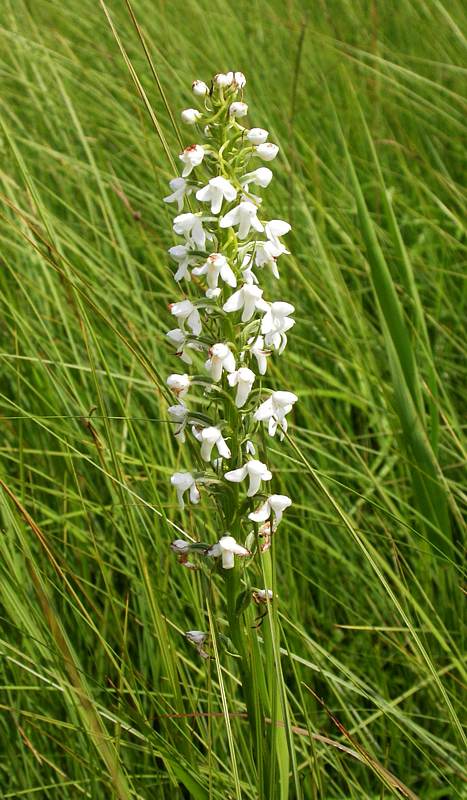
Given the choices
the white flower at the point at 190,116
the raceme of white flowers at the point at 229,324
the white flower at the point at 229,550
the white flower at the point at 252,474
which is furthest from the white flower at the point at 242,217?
the white flower at the point at 229,550

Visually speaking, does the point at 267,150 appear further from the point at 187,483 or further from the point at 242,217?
the point at 187,483

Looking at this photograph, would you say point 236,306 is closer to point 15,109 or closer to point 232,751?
point 232,751

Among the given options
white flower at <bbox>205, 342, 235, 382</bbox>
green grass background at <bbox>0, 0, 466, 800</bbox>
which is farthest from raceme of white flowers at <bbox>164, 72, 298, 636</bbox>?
green grass background at <bbox>0, 0, 466, 800</bbox>

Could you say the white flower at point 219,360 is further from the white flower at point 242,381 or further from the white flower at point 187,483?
the white flower at point 187,483

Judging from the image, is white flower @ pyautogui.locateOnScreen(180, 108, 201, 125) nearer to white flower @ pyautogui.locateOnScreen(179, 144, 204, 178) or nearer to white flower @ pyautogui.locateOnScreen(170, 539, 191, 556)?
white flower @ pyautogui.locateOnScreen(179, 144, 204, 178)

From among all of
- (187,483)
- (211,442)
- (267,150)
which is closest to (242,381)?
(211,442)
